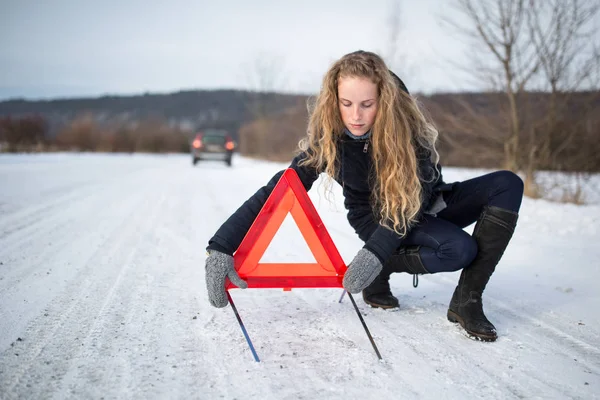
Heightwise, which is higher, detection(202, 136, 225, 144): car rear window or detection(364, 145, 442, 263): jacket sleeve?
detection(364, 145, 442, 263): jacket sleeve

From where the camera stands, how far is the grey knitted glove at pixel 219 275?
184 cm

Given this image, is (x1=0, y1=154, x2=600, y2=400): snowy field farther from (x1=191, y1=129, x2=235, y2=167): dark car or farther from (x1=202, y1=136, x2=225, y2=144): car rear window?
(x1=202, y1=136, x2=225, y2=144): car rear window

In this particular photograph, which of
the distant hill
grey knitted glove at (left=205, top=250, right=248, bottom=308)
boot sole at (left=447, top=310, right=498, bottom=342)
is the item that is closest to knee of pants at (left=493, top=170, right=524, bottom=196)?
boot sole at (left=447, top=310, right=498, bottom=342)

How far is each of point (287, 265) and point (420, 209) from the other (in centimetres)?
78

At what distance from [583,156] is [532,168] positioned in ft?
2.81

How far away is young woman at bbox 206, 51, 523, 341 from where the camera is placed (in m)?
2.06

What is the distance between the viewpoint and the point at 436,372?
5.64 feet

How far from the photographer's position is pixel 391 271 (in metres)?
2.43

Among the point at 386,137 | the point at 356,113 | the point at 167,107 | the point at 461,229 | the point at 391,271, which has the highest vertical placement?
the point at 167,107

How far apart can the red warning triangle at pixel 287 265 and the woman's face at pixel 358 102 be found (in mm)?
476

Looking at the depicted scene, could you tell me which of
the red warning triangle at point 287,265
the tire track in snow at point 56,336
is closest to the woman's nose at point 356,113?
the red warning triangle at point 287,265

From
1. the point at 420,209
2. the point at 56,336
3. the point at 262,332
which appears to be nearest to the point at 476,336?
the point at 420,209

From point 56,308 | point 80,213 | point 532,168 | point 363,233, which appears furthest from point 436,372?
point 532,168

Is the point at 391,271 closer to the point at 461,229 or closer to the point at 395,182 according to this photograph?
the point at 461,229
